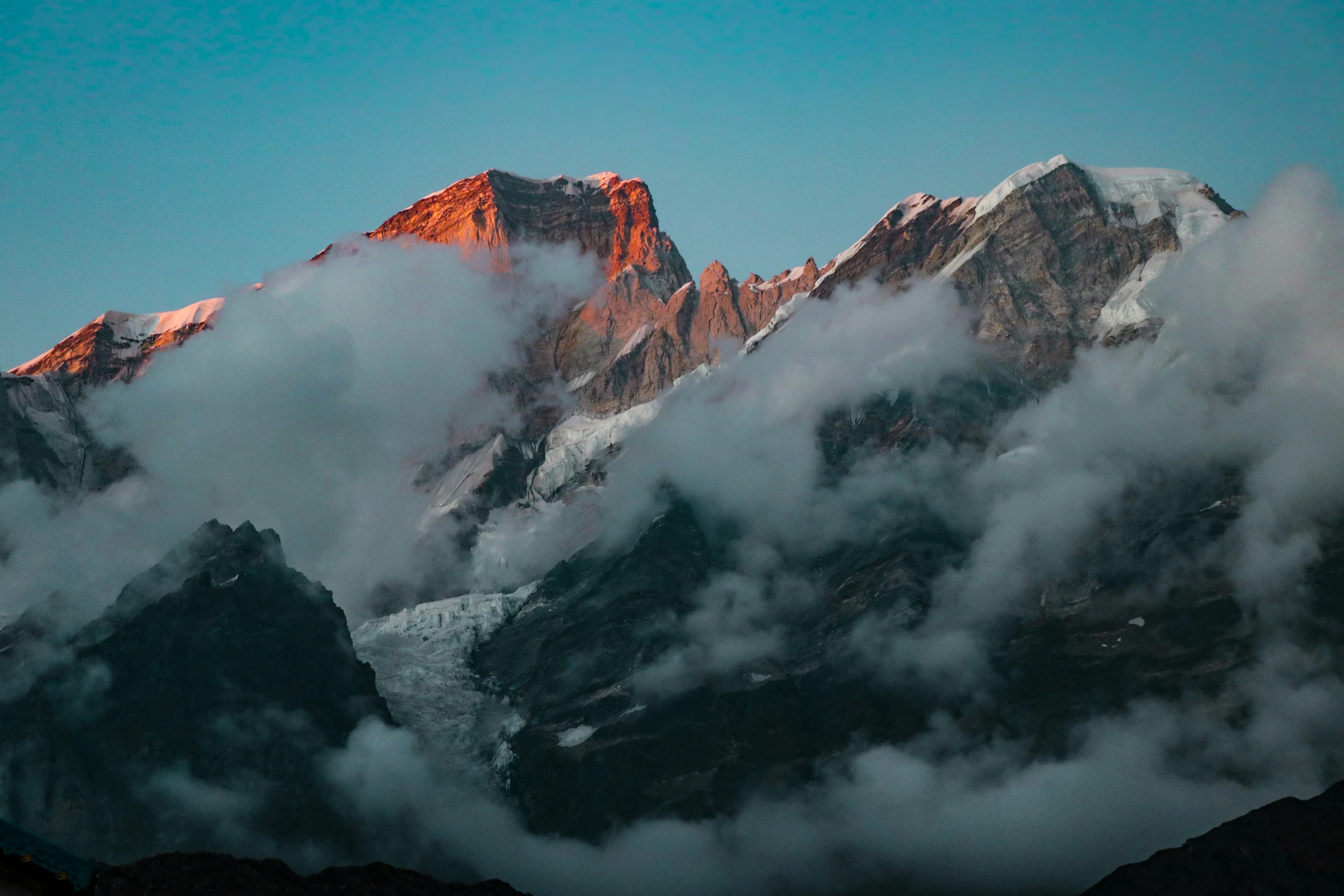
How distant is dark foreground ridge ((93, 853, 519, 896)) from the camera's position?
468 ft

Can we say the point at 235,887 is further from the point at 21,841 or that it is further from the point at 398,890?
the point at 21,841

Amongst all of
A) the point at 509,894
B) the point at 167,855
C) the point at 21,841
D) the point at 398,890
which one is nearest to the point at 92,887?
the point at 21,841

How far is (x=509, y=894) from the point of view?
194 metres

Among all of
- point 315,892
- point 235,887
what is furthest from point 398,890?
point 235,887

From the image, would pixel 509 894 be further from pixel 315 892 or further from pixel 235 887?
pixel 235 887

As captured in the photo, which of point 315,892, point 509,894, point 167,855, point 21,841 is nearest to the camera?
point 21,841

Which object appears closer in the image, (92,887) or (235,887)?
(92,887)

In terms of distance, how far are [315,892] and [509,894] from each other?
108ft

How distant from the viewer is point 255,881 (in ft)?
531

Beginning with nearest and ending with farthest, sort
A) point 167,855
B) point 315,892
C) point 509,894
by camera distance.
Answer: point 167,855 < point 315,892 < point 509,894

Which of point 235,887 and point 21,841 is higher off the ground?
point 235,887

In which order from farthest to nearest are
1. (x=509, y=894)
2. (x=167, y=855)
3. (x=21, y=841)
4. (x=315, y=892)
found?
1. (x=509, y=894)
2. (x=315, y=892)
3. (x=167, y=855)
4. (x=21, y=841)

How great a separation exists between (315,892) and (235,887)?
491 inches

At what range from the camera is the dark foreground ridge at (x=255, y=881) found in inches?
5610
